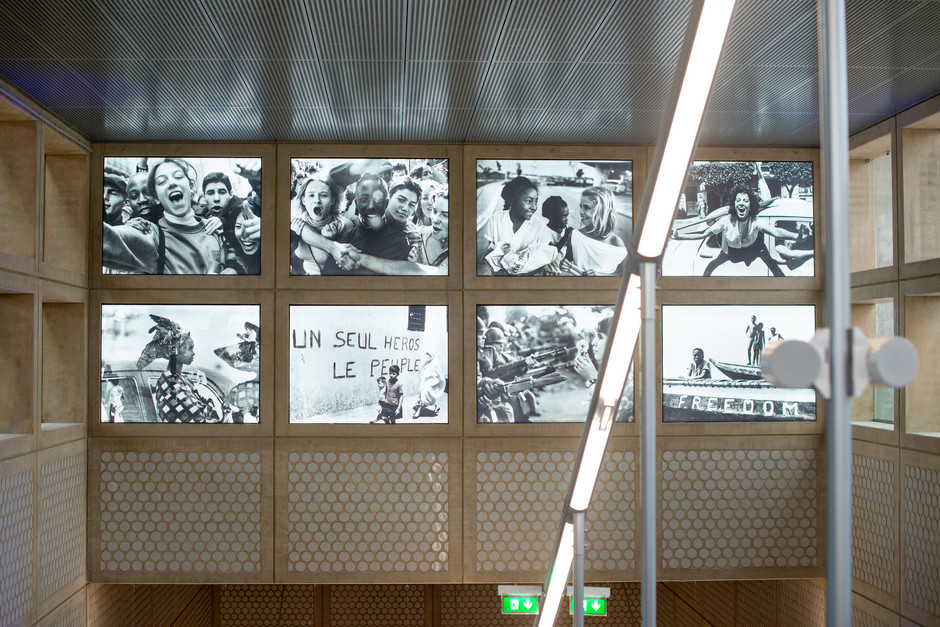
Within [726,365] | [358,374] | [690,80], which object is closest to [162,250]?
[358,374]

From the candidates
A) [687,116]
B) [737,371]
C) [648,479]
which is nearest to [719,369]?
[737,371]

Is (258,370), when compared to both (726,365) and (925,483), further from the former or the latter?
(925,483)

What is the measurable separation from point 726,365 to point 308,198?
501cm

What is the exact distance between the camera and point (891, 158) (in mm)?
7625

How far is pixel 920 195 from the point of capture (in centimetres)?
744

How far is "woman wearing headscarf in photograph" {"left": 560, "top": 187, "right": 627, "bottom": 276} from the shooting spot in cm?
863

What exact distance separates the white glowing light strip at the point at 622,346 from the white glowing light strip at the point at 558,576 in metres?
1.16

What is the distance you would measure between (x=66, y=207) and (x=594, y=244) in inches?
226

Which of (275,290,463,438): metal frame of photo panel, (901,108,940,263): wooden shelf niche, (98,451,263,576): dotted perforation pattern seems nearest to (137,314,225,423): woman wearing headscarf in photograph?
(98,451,263,576): dotted perforation pattern

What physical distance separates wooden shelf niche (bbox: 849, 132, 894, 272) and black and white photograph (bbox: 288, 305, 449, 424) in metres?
4.68

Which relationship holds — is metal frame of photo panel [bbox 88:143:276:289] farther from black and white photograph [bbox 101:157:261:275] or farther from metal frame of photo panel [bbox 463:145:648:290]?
metal frame of photo panel [bbox 463:145:648:290]

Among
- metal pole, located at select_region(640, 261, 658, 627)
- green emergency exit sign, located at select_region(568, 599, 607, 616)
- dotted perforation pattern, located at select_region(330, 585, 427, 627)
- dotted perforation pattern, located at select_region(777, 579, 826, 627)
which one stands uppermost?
metal pole, located at select_region(640, 261, 658, 627)

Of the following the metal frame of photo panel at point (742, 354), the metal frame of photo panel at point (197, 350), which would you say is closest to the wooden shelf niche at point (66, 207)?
the metal frame of photo panel at point (197, 350)

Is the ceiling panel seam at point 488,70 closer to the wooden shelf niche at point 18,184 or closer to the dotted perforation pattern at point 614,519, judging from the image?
the dotted perforation pattern at point 614,519
